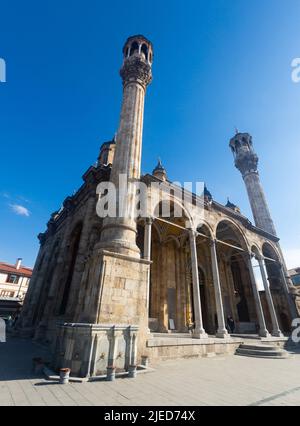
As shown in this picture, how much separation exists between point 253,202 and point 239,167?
4.85 metres

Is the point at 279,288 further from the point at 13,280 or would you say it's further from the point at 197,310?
the point at 13,280

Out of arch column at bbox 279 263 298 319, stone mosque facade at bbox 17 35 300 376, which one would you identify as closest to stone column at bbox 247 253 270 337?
stone mosque facade at bbox 17 35 300 376

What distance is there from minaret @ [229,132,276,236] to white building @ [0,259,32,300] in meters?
35.6

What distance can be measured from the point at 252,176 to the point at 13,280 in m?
38.3

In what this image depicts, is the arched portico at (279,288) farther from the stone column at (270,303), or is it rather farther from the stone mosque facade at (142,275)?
the stone column at (270,303)

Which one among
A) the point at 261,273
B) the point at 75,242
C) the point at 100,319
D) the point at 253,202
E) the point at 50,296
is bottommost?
the point at 100,319

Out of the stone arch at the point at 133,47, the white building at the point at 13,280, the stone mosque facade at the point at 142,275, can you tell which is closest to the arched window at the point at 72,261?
the stone mosque facade at the point at 142,275

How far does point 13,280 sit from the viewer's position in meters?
35.1

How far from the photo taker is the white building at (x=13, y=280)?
33562 mm
